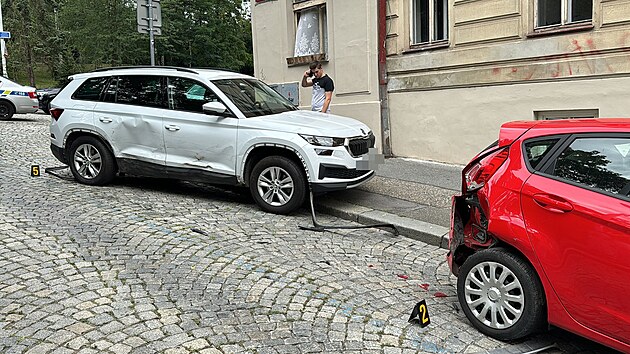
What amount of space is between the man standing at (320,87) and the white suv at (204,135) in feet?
7.22

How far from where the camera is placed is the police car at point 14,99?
1727 centimetres

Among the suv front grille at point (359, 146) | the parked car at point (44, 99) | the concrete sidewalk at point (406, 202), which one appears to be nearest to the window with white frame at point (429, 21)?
the concrete sidewalk at point (406, 202)

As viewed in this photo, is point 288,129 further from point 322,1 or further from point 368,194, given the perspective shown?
point 322,1

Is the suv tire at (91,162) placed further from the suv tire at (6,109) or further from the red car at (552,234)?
the suv tire at (6,109)

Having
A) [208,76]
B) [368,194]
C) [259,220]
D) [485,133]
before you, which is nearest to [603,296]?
[259,220]

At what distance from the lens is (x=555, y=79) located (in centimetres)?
859

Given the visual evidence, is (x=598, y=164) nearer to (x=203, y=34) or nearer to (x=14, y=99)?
(x=14, y=99)

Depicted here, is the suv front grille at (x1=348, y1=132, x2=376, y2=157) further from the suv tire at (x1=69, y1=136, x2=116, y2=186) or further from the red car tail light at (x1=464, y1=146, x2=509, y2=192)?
the suv tire at (x1=69, y1=136, x2=116, y2=186)

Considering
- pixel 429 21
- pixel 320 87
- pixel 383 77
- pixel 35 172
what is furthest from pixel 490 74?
pixel 35 172

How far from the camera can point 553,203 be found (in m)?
3.42

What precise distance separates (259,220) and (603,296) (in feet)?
13.6

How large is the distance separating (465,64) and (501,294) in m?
6.75

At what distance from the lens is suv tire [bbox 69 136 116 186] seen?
8.05m

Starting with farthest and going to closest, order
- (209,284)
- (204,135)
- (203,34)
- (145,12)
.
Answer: (203,34) → (145,12) → (204,135) → (209,284)
